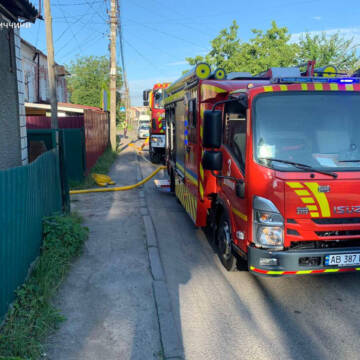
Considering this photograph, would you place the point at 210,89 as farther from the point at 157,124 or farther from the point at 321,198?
the point at 157,124

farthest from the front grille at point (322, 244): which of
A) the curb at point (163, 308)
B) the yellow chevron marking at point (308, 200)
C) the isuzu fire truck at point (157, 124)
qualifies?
the isuzu fire truck at point (157, 124)

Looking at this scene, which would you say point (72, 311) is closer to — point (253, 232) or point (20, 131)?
point (253, 232)

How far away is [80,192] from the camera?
34.8 feet

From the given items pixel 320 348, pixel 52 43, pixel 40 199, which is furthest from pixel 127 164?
pixel 320 348

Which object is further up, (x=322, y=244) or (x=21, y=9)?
(x=21, y=9)

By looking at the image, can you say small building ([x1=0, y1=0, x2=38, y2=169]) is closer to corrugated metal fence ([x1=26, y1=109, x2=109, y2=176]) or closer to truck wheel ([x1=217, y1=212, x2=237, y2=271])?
corrugated metal fence ([x1=26, y1=109, x2=109, y2=176])

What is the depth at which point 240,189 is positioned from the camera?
4473 mm

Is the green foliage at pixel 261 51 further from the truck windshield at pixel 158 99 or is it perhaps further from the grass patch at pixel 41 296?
the grass patch at pixel 41 296

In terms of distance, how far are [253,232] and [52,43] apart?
11861mm

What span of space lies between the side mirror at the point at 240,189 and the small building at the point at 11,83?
12.6ft

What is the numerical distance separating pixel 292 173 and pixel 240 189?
707mm

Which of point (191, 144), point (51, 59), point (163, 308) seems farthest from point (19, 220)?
point (51, 59)

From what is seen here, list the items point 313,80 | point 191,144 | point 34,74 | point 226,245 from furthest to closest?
point 34,74
point 191,144
point 226,245
point 313,80

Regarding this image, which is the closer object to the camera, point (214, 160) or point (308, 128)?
point (308, 128)
